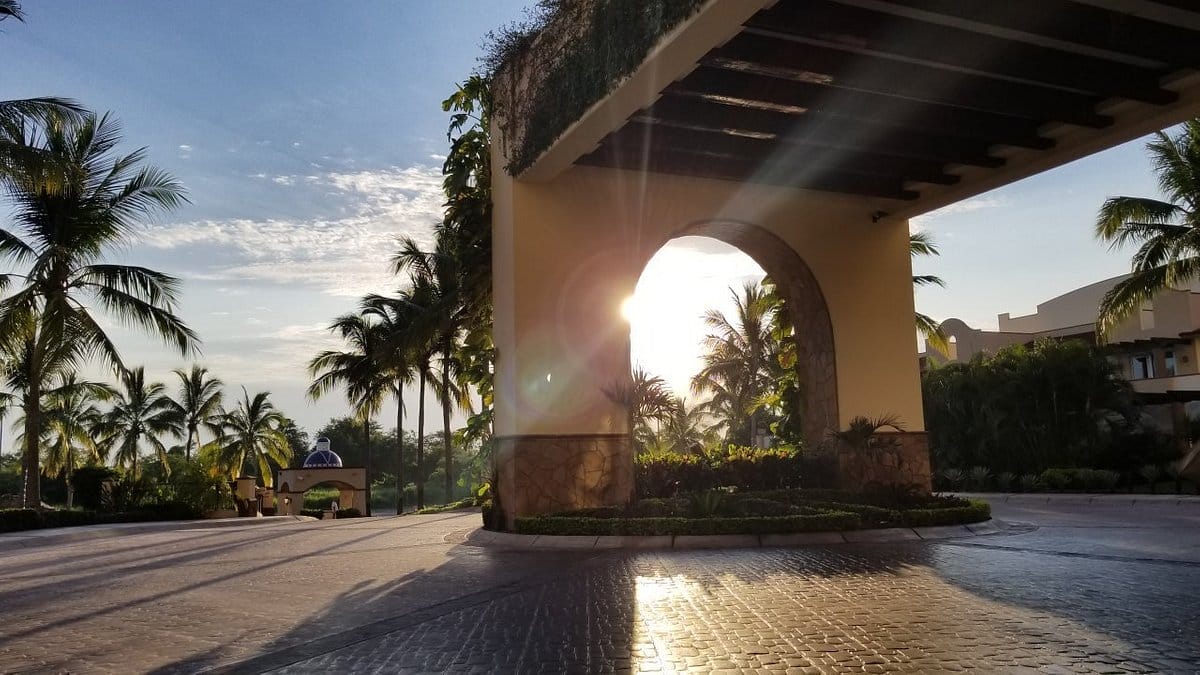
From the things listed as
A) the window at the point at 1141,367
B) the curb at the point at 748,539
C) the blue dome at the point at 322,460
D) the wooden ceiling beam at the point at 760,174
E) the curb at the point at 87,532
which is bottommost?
the curb at the point at 87,532

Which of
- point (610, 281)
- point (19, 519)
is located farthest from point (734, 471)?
point (19, 519)

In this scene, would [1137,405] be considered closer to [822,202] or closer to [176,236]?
[822,202]

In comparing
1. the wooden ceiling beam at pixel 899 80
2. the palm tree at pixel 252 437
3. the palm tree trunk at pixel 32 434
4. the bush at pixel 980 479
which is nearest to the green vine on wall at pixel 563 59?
the wooden ceiling beam at pixel 899 80

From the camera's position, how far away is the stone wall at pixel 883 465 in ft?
47.8

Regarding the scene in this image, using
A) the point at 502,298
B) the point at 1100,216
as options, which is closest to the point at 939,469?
the point at 1100,216

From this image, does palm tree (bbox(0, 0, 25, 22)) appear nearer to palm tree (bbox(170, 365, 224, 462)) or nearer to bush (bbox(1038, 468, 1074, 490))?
bush (bbox(1038, 468, 1074, 490))

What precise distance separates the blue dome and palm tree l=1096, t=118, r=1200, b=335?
28.7m

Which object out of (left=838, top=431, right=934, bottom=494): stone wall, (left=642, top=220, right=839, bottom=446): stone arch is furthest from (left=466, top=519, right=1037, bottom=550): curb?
(left=642, top=220, right=839, bottom=446): stone arch

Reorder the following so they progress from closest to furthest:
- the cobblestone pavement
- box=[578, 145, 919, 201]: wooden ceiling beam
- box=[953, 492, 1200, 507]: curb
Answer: the cobblestone pavement, box=[578, 145, 919, 201]: wooden ceiling beam, box=[953, 492, 1200, 507]: curb

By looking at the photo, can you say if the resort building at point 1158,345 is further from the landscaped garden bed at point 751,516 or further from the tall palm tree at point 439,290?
the landscaped garden bed at point 751,516

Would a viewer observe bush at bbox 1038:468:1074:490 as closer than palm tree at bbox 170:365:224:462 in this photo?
Yes

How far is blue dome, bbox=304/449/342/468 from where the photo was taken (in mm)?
36281

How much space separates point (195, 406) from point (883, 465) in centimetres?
3703

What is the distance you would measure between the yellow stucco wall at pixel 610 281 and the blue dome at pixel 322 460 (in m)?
25.2
